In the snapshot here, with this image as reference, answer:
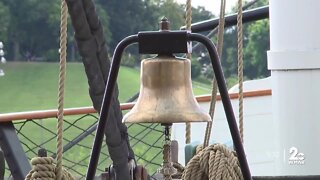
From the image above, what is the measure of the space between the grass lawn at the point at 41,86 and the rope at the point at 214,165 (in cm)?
2203

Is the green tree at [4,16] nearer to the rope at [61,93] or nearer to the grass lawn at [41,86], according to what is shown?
the grass lawn at [41,86]

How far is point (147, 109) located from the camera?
4.39 ft

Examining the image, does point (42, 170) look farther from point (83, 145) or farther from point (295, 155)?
point (83, 145)

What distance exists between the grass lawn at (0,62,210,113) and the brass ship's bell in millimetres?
22190

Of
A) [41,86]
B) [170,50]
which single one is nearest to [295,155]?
[170,50]

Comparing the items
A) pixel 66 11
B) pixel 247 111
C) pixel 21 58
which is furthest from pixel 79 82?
pixel 66 11

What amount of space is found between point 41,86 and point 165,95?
30491mm

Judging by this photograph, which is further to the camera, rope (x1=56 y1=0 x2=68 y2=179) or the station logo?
the station logo

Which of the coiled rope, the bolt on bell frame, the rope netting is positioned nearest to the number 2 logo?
the rope netting

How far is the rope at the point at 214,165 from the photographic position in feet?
4.78

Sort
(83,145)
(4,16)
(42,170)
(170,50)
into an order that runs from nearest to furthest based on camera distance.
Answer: (170,50) → (42,170) → (83,145) → (4,16)

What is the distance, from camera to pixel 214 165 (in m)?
1.48

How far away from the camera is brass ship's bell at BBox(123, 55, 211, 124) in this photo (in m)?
1.32

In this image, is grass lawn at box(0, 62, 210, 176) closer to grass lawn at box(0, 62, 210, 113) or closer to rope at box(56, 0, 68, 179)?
grass lawn at box(0, 62, 210, 113)
